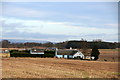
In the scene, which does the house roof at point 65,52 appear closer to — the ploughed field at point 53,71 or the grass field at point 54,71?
the grass field at point 54,71

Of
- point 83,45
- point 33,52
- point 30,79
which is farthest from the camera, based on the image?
point 83,45

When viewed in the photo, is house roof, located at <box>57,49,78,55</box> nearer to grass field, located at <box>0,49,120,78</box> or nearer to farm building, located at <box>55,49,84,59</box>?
farm building, located at <box>55,49,84,59</box>

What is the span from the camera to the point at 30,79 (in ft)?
28.7

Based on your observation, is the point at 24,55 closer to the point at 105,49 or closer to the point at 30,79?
the point at 105,49

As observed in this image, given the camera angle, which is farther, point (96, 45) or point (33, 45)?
point (33, 45)

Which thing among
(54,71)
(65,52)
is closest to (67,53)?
(65,52)

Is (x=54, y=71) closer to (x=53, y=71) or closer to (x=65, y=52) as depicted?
(x=53, y=71)

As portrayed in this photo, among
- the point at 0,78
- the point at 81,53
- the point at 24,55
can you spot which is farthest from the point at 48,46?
the point at 0,78

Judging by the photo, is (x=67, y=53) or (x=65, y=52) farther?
(x=65, y=52)

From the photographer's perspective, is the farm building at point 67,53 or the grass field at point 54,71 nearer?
the grass field at point 54,71

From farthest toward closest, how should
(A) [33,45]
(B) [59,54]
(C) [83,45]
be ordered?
(A) [33,45] → (B) [59,54] → (C) [83,45]

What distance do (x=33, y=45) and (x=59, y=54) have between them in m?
9.23

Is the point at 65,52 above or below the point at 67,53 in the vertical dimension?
above

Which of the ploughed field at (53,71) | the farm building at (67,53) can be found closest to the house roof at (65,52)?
the farm building at (67,53)
